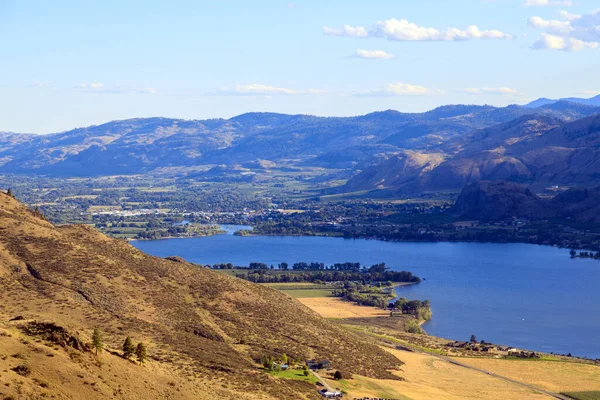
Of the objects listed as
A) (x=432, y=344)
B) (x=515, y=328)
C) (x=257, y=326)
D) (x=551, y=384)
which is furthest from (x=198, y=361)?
(x=515, y=328)

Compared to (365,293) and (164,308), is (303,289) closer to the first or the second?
(365,293)

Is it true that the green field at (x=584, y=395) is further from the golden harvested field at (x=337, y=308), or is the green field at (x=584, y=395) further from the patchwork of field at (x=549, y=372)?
the golden harvested field at (x=337, y=308)

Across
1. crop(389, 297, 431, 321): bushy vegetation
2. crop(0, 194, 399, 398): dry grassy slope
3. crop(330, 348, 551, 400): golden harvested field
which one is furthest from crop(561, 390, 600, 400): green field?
crop(389, 297, 431, 321): bushy vegetation

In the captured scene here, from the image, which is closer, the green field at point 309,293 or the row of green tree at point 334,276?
the green field at point 309,293

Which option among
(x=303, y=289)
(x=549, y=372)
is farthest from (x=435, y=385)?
(x=303, y=289)

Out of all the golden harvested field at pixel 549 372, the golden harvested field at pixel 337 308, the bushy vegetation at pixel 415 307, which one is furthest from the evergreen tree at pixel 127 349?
the bushy vegetation at pixel 415 307
